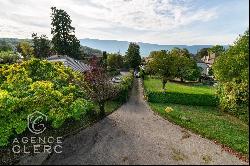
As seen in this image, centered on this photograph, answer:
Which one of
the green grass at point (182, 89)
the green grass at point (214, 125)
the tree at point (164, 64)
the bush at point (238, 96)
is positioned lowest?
the green grass at point (214, 125)

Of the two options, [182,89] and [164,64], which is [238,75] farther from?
[182,89]

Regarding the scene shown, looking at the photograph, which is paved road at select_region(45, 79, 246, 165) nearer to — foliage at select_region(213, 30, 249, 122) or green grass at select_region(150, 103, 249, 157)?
green grass at select_region(150, 103, 249, 157)

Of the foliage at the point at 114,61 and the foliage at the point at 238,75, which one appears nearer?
the foliage at the point at 238,75

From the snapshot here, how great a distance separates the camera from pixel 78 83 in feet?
96.5

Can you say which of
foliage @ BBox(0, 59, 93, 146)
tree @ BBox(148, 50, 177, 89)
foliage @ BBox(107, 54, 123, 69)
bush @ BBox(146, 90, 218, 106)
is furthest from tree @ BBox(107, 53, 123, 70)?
foliage @ BBox(0, 59, 93, 146)

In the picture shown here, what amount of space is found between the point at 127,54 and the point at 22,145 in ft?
227

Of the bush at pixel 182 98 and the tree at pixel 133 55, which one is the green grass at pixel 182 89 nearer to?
the bush at pixel 182 98

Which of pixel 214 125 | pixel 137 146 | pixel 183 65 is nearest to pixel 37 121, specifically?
pixel 137 146

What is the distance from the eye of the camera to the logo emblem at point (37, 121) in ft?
65.1

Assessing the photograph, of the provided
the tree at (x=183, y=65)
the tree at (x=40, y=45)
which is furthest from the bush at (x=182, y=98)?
the tree at (x=40, y=45)

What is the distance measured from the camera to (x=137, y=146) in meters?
20.7

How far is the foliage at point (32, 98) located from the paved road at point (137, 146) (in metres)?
2.33

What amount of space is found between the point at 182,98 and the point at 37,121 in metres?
23.3

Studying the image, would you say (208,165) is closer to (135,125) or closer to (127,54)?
(135,125)
